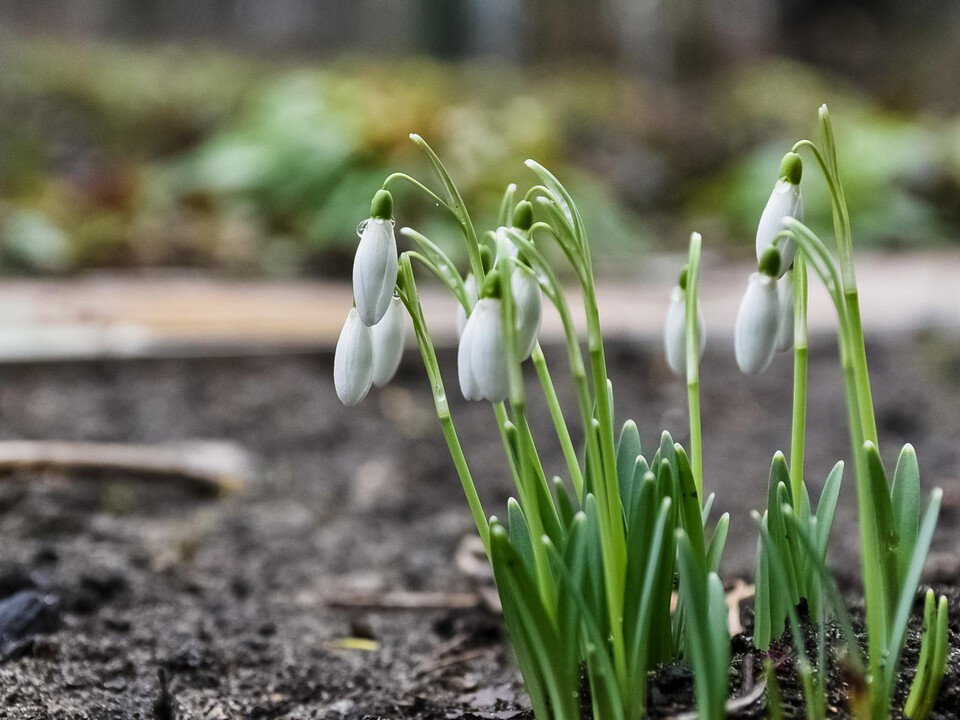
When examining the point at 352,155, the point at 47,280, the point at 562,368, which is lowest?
the point at 562,368

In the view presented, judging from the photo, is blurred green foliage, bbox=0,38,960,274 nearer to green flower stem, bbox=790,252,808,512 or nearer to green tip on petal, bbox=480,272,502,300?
green flower stem, bbox=790,252,808,512

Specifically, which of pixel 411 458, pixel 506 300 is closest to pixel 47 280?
pixel 411 458

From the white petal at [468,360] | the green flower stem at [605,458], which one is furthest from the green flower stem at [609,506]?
the white petal at [468,360]

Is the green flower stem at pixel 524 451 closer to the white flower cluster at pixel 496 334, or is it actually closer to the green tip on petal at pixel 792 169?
the white flower cluster at pixel 496 334

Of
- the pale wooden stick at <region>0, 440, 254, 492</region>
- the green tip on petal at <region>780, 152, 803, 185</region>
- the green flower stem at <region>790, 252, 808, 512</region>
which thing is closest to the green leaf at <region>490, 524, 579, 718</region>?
the green flower stem at <region>790, 252, 808, 512</region>

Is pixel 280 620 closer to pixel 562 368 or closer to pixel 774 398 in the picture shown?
pixel 562 368

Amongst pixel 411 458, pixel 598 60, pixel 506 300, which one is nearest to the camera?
pixel 506 300

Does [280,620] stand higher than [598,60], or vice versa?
[598,60]

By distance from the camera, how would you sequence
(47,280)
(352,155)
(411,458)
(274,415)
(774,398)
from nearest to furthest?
(411,458) < (274,415) < (774,398) < (47,280) < (352,155)
